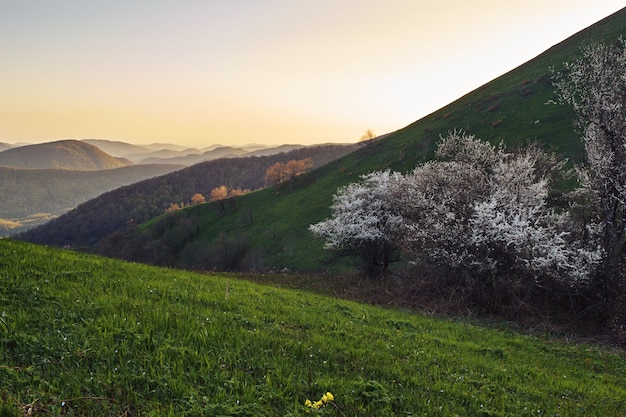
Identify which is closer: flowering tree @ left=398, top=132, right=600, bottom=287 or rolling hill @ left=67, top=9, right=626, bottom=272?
flowering tree @ left=398, top=132, right=600, bottom=287

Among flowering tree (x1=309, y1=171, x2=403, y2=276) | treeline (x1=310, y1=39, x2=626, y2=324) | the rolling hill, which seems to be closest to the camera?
treeline (x1=310, y1=39, x2=626, y2=324)

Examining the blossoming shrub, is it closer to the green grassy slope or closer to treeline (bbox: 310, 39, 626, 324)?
treeline (bbox: 310, 39, 626, 324)

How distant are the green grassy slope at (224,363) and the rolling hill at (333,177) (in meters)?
39.0

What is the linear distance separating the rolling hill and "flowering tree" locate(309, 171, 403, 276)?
15.2 m

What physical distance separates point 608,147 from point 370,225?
58.0ft

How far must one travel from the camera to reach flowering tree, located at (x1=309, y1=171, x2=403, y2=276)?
3184 cm

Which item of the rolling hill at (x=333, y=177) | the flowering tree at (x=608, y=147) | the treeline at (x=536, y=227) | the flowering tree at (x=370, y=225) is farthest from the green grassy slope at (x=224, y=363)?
the rolling hill at (x=333, y=177)

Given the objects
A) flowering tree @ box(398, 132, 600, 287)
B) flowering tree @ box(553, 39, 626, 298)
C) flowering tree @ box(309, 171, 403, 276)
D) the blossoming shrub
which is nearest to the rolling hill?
flowering tree @ box(309, 171, 403, 276)

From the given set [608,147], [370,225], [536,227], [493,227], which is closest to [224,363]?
[493,227]

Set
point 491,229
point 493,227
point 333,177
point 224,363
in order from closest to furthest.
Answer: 1. point 224,363
2. point 493,227
3. point 491,229
4. point 333,177

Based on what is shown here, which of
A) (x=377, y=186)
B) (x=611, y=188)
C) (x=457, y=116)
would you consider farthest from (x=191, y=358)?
(x=457, y=116)

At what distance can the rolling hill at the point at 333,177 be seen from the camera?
57.0 m

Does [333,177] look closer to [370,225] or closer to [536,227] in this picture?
[370,225]

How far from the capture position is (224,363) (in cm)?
671
